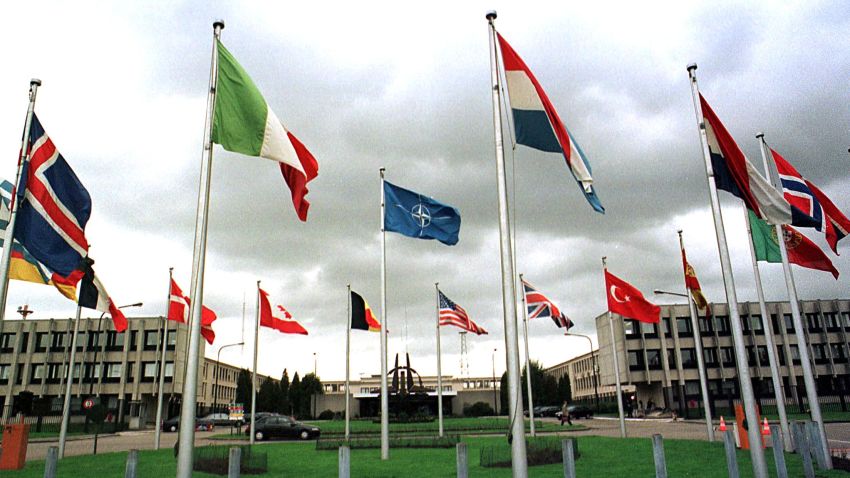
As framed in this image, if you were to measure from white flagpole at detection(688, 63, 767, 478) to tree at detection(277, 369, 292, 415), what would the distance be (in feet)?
256

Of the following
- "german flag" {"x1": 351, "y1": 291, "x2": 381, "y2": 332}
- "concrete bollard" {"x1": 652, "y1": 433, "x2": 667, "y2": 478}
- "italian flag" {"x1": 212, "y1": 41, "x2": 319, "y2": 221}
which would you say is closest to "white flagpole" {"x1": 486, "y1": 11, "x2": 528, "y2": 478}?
"concrete bollard" {"x1": 652, "y1": 433, "x2": 667, "y2": 478}

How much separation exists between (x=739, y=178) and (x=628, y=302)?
1419cm

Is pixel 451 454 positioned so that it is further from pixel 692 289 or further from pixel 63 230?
pixel 63 230

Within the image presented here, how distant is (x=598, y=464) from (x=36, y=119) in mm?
17080

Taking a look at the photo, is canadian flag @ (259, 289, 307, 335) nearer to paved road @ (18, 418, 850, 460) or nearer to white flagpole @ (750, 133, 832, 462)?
paved road @ (18, 418, 850, 460)

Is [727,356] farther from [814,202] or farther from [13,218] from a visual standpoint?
[13,218]

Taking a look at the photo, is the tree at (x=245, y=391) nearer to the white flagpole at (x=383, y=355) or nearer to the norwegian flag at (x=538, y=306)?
the norwegian flag at (x=538, y=306)

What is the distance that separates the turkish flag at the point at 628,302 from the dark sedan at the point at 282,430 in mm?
21677

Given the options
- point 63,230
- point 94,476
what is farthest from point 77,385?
point 63,230

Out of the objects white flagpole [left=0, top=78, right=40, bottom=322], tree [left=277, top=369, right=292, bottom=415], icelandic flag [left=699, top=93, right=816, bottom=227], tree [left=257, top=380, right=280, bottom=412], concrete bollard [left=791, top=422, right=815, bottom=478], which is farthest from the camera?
tree [left=277, top=369, right=292, bottom=415]

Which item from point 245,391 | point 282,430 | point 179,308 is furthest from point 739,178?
point 245,391

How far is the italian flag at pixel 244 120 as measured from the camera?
11281 millimetres

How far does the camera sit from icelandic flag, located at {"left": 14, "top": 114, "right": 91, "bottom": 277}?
12.5 metres

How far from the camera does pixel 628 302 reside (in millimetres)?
27172
